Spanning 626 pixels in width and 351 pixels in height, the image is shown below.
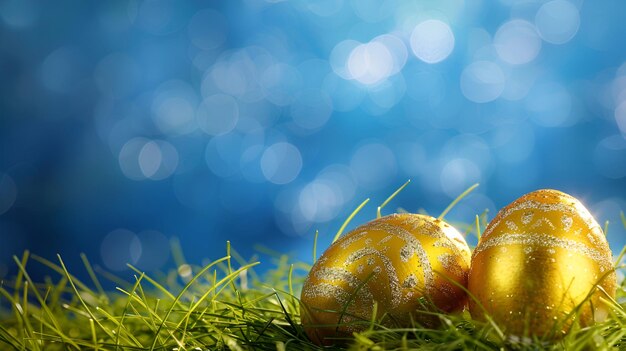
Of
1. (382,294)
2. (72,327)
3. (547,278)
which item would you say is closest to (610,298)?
(547,278)

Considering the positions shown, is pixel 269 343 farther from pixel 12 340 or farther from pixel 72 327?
pixel 72 327

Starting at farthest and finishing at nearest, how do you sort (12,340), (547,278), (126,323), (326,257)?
(126,323) < (12,340) < (326,257) < (547,278)

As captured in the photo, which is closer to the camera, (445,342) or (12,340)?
(445,342)

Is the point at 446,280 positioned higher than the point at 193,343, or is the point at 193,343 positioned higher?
the point at 446,280
